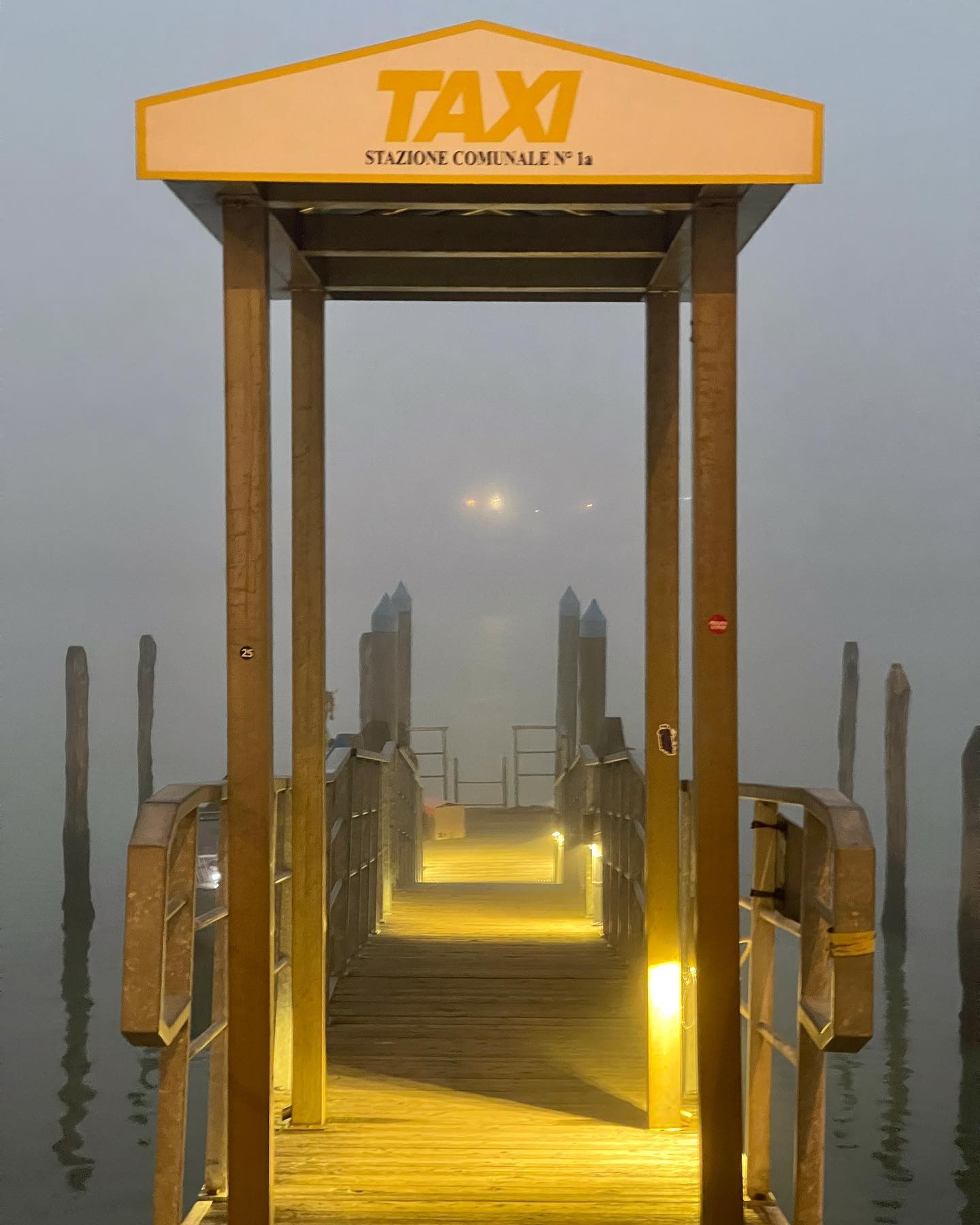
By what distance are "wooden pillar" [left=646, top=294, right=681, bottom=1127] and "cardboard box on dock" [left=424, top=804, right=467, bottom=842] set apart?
37.9ft

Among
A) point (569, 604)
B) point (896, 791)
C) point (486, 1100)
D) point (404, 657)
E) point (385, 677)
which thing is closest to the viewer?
point (486, 1100)

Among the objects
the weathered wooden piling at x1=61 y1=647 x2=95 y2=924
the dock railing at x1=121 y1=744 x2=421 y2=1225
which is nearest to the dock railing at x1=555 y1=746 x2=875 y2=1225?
the dock railing at x1=121 y1=744 x2=421 y2=1225

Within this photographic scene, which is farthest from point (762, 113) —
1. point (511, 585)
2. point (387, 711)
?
point (511, 585)

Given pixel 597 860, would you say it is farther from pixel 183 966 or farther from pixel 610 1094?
pixel 183 966

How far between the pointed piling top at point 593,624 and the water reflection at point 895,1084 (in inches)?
184

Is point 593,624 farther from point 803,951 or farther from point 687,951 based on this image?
point 803,951

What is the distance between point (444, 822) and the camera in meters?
16.2

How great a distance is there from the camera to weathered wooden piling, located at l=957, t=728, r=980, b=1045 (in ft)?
38.0

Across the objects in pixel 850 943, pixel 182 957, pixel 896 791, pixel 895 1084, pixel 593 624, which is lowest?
pixel 895 1084

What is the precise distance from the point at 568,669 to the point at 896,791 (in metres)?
4.07

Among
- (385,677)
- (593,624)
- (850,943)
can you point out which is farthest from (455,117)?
(593,624)

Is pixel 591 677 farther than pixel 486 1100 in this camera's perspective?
Yes

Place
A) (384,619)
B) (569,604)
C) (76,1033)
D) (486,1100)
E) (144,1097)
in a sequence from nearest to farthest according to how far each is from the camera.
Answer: (486,1100), (144,1097), (76,1033), (384,619), (569,604)

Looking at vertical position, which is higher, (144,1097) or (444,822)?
(444,822)
